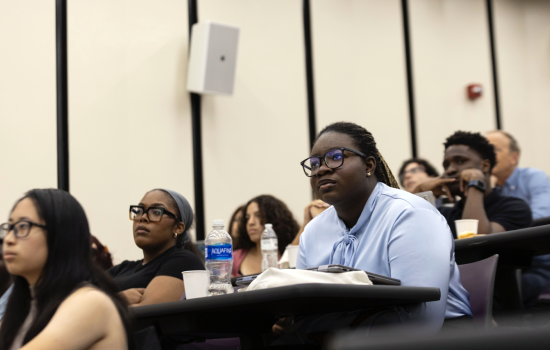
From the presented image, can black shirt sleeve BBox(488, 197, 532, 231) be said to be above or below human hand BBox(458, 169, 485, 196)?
below

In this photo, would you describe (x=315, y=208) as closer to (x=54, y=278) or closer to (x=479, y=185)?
(x=479, y=185)

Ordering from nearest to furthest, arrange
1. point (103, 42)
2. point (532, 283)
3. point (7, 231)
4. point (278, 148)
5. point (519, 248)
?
point (7, 231)
point (519, 248)
point (532, 283)
point (103, 42)
point (278, 148)

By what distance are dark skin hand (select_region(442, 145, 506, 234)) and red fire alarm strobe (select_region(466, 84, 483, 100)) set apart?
10.4 ft

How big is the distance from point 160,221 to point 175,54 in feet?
8.02

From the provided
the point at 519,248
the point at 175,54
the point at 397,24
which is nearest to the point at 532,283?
the point at 519,248

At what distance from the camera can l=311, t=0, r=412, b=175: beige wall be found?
539 centimetres

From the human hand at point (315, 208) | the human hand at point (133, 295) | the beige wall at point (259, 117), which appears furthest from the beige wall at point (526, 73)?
the human hand at point (133, 295)

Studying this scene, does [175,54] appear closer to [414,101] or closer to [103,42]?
[103,42]

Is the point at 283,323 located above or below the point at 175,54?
below

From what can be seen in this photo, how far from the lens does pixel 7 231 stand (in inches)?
58.1

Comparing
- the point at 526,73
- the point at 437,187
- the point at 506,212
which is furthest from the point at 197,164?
the point at 526,73

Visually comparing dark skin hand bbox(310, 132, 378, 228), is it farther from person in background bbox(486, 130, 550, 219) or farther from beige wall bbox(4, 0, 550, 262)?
beige wall bbox(4, 0, 550, 262)

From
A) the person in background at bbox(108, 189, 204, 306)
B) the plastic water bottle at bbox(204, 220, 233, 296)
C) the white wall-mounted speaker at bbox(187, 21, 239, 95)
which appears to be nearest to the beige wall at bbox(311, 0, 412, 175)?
the white wall-mounted speaker at bbox(187, 21, 239, 95)

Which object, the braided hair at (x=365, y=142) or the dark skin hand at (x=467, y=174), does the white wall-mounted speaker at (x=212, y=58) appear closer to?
the dark skin hand at (x=467, y=174)
